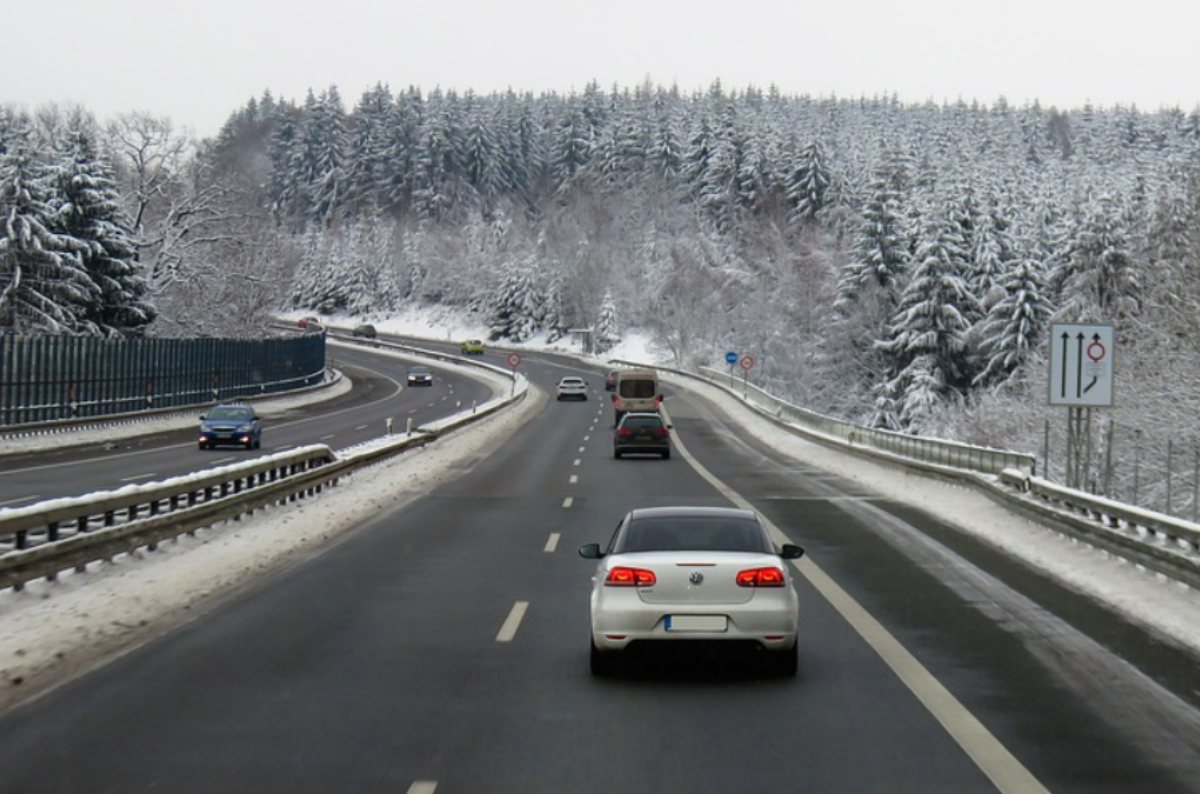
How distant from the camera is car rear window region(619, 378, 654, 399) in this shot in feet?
210

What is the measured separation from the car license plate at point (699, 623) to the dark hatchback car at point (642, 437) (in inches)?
1366

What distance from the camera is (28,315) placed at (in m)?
65.5

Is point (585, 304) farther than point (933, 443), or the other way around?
point (585, 304)

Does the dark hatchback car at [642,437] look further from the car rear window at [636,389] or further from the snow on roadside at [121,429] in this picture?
the car rear window at [636,389]

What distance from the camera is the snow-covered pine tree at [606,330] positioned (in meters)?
147

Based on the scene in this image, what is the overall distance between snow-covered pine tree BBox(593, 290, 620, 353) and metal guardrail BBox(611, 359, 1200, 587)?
309ft

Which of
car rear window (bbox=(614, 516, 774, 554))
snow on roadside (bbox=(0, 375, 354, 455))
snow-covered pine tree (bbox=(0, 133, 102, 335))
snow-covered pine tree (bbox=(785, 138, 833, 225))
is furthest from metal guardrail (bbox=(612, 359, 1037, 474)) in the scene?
snow-covered pine tree (bbox=(785, 138, 833, 225))

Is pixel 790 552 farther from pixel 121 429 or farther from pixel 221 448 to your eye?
pixel 121 429

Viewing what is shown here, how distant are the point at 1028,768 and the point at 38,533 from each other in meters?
16.4

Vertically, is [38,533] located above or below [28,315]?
below

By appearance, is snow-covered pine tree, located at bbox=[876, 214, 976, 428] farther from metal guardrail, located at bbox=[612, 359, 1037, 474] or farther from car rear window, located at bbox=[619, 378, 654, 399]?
car rear window, located at bbox=[619, 378, 654, 399]

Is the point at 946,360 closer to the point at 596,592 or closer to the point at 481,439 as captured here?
the point at 481,439

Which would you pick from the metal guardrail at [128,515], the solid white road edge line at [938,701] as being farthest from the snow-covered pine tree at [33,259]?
the solid white road edge line at [938,701]

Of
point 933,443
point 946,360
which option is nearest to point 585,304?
point 946,360
